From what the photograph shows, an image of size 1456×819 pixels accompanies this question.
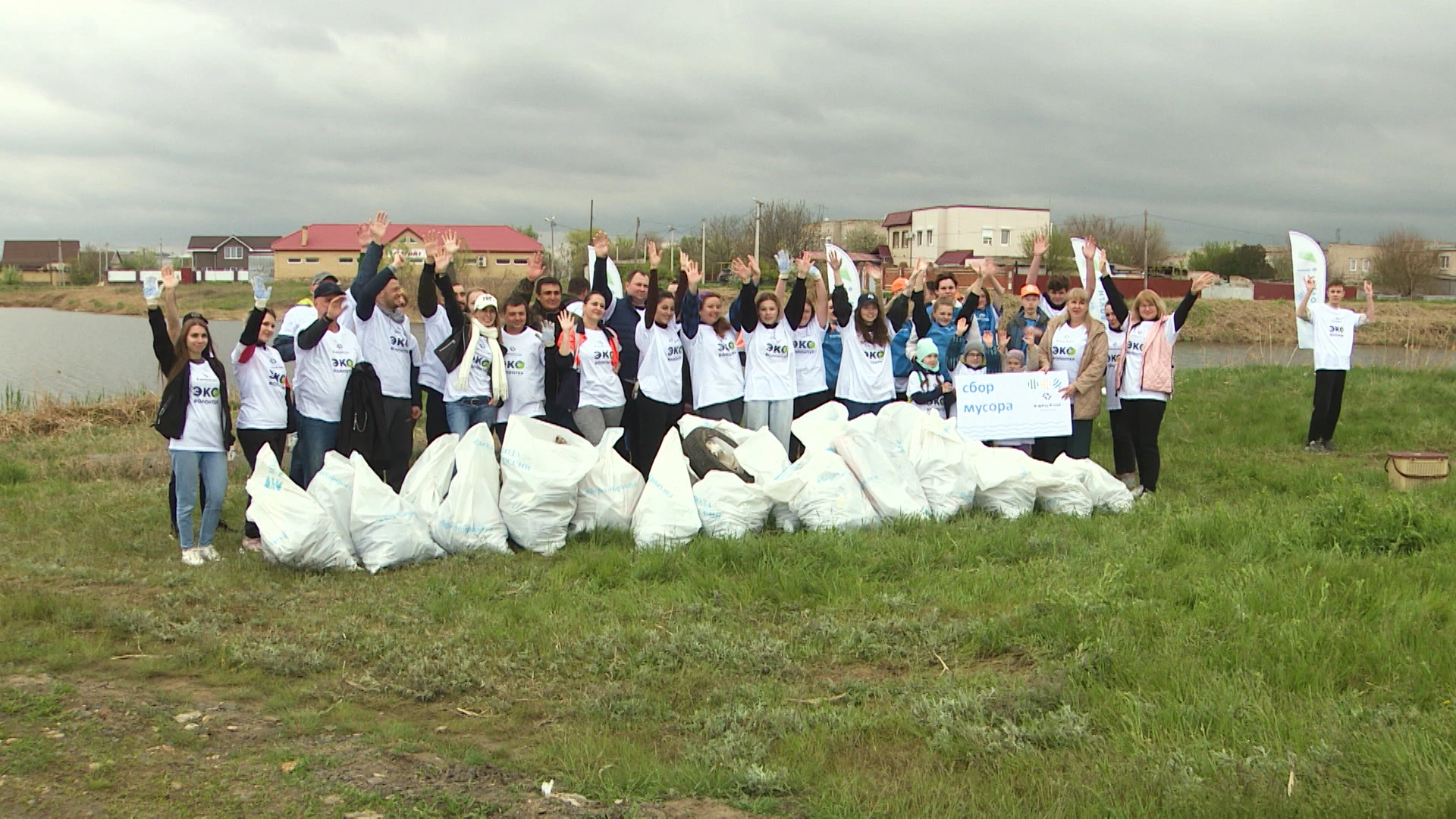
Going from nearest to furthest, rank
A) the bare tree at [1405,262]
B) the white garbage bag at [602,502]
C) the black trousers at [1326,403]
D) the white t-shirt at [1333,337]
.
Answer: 1. the white garbage bag at [602,502]
2. the white t-shirt at [1333,337]
3. the black trousers at [1326,403]
4. the bare tree at [1405,262]

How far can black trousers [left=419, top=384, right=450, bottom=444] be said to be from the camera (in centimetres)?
797

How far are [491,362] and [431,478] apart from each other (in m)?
1.02

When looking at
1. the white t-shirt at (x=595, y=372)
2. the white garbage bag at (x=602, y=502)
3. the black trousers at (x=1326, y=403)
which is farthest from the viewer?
the black trousers at (x=1326, y=403)

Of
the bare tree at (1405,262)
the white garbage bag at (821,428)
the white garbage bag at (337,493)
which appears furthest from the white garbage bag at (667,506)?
the bare tree at (1405,262)

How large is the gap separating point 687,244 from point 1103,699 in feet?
193

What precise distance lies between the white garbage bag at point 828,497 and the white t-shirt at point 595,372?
159 centimetres

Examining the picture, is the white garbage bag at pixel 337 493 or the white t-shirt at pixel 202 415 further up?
the white t-shirt at pixel 202 415

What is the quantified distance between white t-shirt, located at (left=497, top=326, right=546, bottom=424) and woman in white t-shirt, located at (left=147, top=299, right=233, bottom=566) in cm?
180

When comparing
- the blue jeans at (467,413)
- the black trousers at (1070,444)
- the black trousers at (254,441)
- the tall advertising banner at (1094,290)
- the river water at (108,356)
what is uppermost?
the tall advertising banner at (1094,290)

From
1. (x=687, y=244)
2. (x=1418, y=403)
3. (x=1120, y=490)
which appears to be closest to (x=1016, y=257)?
(x=687, y=244)

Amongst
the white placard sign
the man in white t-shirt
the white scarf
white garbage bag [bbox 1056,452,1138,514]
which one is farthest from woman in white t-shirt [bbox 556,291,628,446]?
the man in white t-shirt

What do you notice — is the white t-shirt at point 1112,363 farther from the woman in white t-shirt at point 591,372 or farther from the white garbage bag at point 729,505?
the woman in white t-shirt at point 591,372

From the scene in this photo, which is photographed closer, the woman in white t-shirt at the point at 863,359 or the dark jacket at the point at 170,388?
the dark jacket at the point at 170,388

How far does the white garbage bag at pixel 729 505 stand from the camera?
21.7 feet
